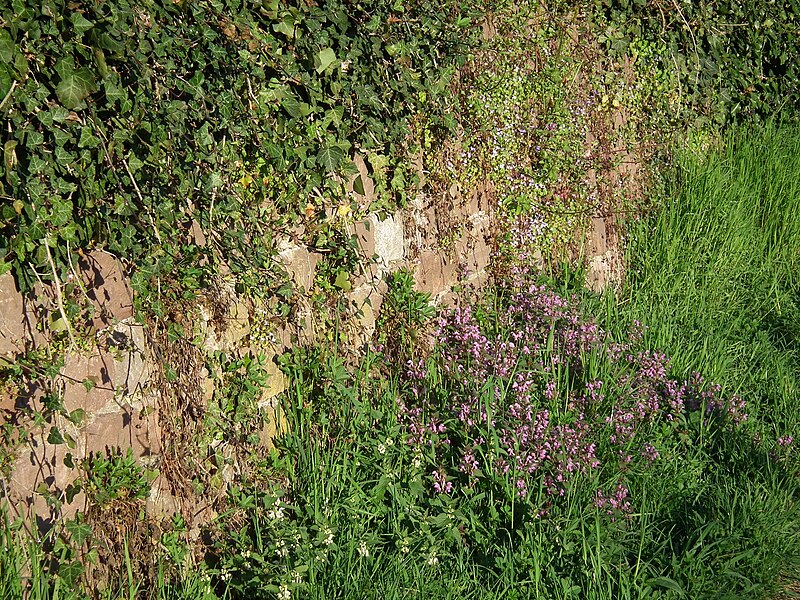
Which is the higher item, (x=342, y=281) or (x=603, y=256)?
(x=342, y=281)

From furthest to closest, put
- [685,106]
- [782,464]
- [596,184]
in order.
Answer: [685,106]
[596,184]
[782,464]

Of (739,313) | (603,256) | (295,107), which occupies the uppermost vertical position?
(295,107)

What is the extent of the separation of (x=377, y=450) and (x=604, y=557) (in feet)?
3.40

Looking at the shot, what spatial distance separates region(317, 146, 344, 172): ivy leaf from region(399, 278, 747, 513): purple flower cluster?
1.12 metres

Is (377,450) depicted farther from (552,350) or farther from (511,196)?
(511,196)

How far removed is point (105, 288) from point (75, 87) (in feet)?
2.36

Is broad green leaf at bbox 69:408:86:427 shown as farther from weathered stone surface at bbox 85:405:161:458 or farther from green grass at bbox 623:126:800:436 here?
green grass at bbox 623:126:800:436

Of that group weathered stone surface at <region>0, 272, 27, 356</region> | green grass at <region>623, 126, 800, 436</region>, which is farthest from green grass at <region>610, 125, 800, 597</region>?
weathered stone surface at <region>0, 272, 27, 356</region>

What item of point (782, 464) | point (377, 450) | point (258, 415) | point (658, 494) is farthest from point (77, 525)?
point (782, 464)

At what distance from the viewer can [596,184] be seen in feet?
18.6

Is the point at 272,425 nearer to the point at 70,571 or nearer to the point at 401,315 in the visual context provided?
the point at 401,315

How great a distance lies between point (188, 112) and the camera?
3.17 m

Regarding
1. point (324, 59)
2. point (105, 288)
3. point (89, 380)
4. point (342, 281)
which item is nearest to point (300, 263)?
point (342, 281)

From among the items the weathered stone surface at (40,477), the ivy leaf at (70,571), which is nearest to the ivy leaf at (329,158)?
the weathered stone surface at (40,477)
